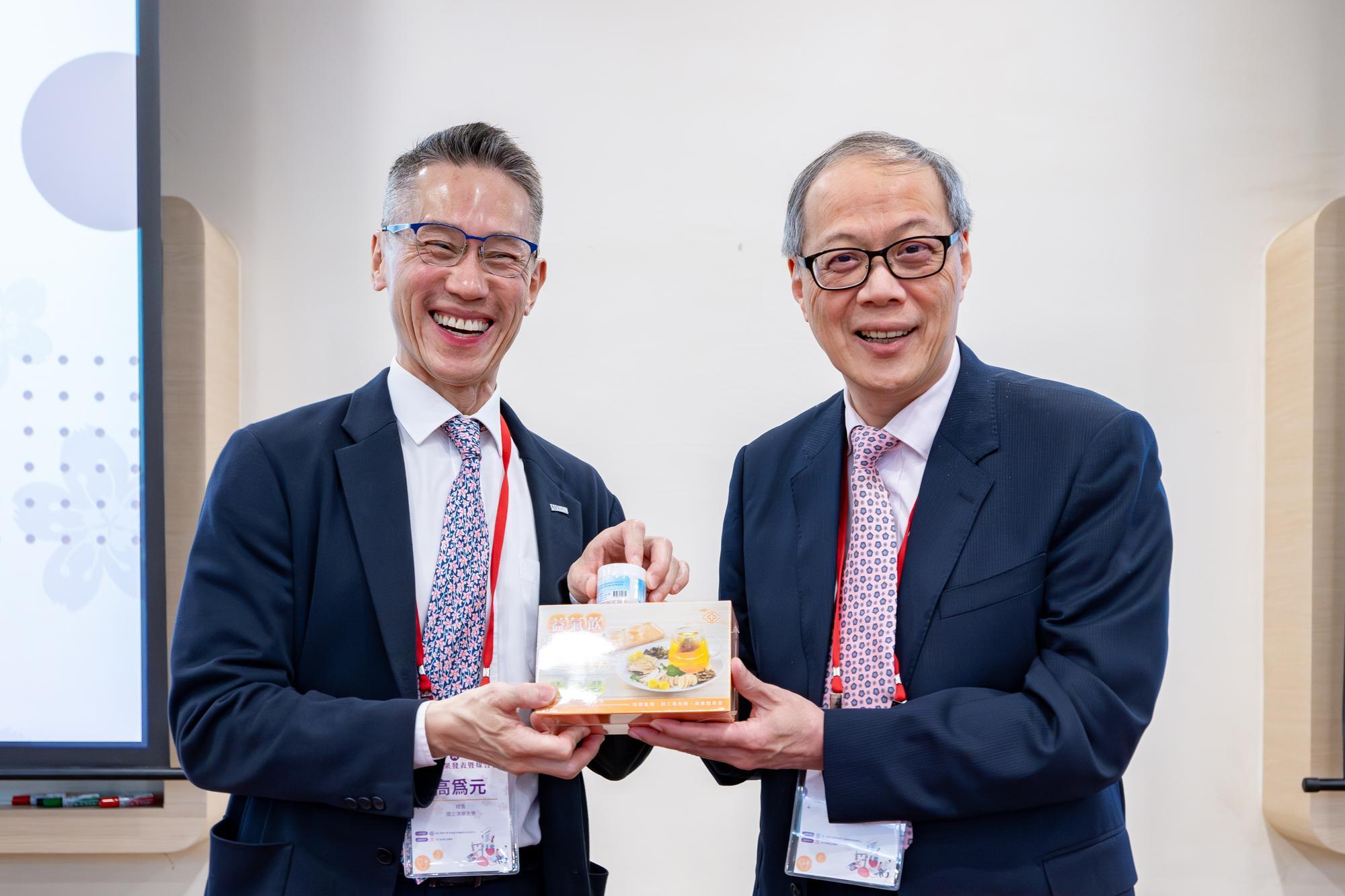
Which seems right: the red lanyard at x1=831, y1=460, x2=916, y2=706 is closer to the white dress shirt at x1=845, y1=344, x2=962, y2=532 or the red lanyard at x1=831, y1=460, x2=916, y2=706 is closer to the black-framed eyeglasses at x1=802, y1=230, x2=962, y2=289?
the white dress shirt at x1=845, y1=344, x2=962, y2=532

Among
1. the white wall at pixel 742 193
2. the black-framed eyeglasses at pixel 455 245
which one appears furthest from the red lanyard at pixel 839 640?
the white wall at pixel 742 193

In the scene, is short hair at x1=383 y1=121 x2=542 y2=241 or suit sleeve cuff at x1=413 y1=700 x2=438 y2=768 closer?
suit sleeve cuff at x1=413 y1=700 x2=438 y2=768

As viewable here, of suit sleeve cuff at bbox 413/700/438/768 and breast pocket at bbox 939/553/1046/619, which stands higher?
breast pocket at bbox 939/553/1046/619

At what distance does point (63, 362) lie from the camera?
2826 millimetres

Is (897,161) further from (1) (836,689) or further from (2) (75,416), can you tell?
(2) (75,416)

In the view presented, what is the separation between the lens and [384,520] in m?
1.87

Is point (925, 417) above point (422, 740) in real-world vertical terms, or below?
above

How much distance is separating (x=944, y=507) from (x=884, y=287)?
1.29ft

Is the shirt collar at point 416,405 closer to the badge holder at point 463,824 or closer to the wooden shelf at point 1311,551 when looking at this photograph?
the badge holder at point 463,824

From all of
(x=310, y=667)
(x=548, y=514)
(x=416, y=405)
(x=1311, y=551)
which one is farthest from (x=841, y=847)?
(x=1311, y=551)

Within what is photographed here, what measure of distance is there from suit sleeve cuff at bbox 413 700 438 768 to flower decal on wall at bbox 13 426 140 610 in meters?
1.48

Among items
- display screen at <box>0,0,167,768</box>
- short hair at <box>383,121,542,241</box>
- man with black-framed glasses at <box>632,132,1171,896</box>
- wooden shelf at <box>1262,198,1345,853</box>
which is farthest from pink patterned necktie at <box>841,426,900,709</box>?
display screen at <box>0,0,167,768</box>

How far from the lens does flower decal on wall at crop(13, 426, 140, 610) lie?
111 inches

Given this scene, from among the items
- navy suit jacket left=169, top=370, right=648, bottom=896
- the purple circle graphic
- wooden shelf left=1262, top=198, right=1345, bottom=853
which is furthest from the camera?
wooden shelf left=1262, top=198, right=1345, bottom=853
